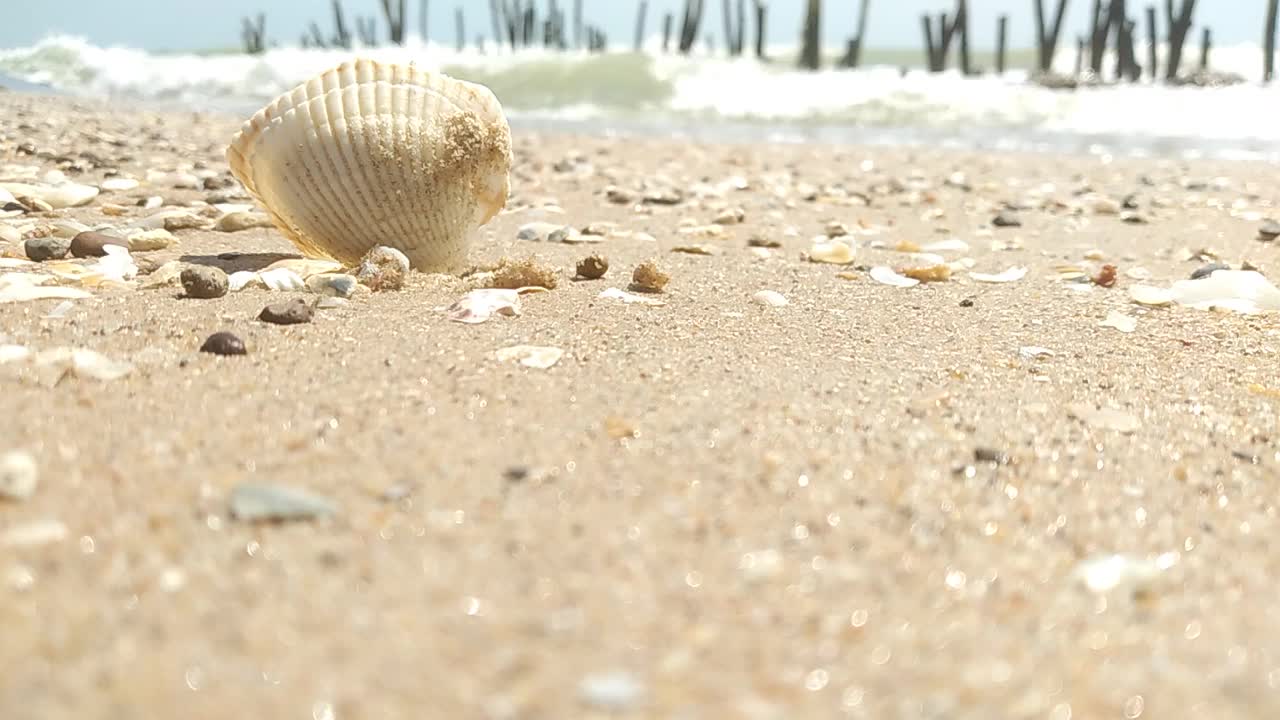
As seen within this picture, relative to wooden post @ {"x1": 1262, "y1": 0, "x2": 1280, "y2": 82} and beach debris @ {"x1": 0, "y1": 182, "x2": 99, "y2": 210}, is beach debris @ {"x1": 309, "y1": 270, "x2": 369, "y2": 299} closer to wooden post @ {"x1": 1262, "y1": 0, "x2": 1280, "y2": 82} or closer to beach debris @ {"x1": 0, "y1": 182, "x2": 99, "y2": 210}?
beach debris @ {"x1": 0, "y1": 182, "x2": 99, "y2": 210}

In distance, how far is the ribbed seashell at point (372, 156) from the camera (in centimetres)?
252

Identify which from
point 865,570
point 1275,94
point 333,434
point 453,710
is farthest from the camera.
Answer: point 1275,94

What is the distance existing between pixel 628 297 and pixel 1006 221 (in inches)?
99.0

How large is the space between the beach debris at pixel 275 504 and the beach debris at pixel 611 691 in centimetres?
41

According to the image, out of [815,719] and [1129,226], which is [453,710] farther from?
[1129,226]

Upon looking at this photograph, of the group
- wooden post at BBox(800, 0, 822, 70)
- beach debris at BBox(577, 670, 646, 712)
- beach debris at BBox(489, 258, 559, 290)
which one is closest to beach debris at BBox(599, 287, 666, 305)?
beach debris at BBox(489, 258, 559, 290)

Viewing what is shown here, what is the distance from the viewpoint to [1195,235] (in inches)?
164

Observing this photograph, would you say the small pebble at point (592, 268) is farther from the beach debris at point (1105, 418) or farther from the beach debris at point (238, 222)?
the beach debris at point (1105, 418)

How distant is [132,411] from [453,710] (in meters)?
0.86

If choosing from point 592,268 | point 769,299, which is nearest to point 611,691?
point 769,299

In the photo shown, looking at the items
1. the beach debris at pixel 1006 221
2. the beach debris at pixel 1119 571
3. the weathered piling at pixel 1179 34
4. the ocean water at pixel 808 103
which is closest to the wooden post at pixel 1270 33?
the weathered piling at pixel 1179 34

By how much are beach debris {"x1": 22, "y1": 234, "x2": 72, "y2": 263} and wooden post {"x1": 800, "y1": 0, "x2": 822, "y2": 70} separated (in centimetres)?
1889

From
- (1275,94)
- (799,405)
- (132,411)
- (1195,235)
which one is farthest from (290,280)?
(1275,94)

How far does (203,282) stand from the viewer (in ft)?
7.54
